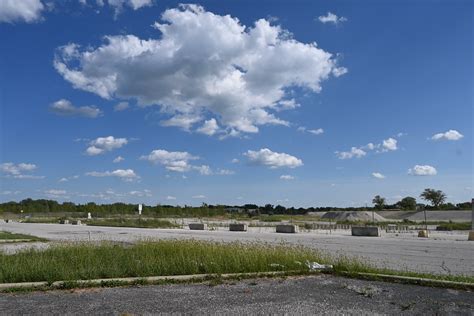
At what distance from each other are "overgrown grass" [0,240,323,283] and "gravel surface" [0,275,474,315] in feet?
4.94

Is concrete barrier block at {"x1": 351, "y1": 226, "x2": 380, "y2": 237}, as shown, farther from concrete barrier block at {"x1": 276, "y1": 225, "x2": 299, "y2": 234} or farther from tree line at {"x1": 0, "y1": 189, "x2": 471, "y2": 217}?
tree line at {"x1": 0, "y1": 189, "x2": 471, "y2": 217}

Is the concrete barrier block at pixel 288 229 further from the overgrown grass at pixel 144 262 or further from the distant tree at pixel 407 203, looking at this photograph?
the distant tree at pixel 407 203

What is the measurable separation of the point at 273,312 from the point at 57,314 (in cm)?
341

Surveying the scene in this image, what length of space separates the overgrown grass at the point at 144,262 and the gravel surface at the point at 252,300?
1505mm

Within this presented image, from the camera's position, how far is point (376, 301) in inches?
343

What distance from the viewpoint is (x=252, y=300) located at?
345 inches

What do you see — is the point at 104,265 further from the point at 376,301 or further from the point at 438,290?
the point at 438,290

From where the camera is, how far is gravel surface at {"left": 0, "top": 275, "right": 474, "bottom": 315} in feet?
26.2

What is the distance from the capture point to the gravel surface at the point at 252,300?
7.98 m

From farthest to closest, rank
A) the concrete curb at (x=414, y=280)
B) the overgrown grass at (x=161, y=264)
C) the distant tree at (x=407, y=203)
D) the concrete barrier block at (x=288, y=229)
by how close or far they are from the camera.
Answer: the distant tree at (x=407, y=203), the concrete barrier block at (x=288, y=229), the overgrown grass at (x=161, y=264), the concrete curb at (x=414, y=280)

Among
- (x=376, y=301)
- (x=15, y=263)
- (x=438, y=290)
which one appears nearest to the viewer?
(x=376, y=301)

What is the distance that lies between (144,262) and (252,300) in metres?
4.65

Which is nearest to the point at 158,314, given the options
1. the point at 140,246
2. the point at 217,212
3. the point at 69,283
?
the point at 69,283

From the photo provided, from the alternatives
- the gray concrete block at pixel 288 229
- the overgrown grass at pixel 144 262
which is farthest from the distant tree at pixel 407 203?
the overgrown grass at pixel 144 262
